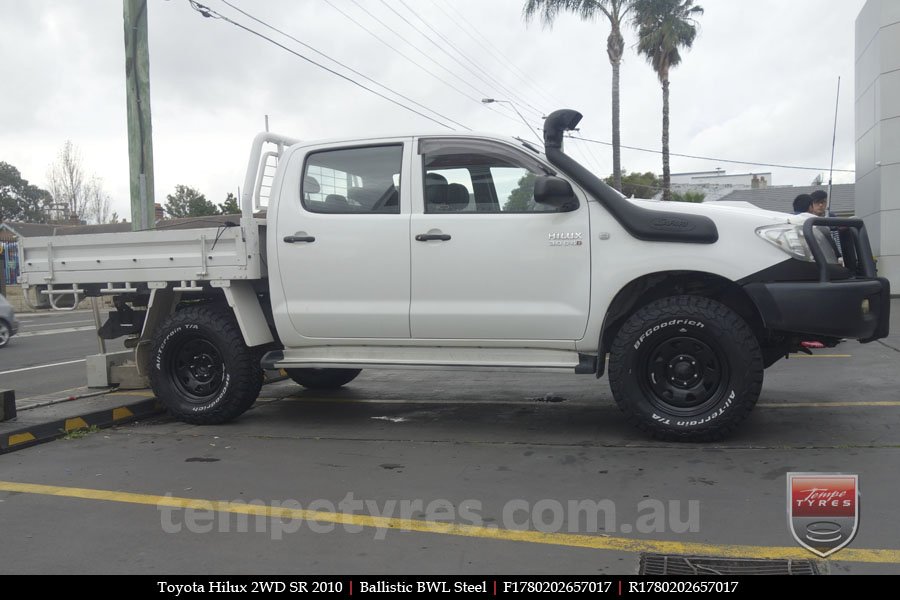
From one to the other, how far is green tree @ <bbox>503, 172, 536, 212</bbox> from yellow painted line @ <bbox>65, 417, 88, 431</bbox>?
3.59 metres

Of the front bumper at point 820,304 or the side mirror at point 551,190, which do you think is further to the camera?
the side mirror at point 551,190

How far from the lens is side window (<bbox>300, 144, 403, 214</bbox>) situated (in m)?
5.67

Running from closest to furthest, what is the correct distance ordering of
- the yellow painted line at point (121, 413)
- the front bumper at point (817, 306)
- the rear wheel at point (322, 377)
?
the front bumper at point (817, 306) < the yellow painted line at point (121, 413) < the rear wheel at point (322, 377)

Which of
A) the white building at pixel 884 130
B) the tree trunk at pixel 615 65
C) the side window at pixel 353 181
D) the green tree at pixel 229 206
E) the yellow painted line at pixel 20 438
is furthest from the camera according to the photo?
the green tree at pixel 229 206

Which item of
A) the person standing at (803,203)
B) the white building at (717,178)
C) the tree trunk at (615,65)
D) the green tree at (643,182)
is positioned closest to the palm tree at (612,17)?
the tree trunk at (615,65)

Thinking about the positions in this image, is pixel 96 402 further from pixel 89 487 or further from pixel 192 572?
pixel 192 572

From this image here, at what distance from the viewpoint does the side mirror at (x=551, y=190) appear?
4.97 metres

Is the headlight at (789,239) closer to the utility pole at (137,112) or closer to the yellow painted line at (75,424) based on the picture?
the yellow painted line at (75,424)

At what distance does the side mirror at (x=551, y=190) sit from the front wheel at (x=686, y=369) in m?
0.89

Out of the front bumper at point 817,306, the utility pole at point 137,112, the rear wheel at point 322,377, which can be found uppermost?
the utility pole at point 137,112

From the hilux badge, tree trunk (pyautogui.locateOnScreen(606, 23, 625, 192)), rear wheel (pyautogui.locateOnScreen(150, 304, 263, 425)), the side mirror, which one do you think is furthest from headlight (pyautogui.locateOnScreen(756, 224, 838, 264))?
tree trunk (pyautogui.locateOnScreen(606, 23, 625, 192))

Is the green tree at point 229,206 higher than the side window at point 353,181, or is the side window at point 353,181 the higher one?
the green tree at point 229,206
